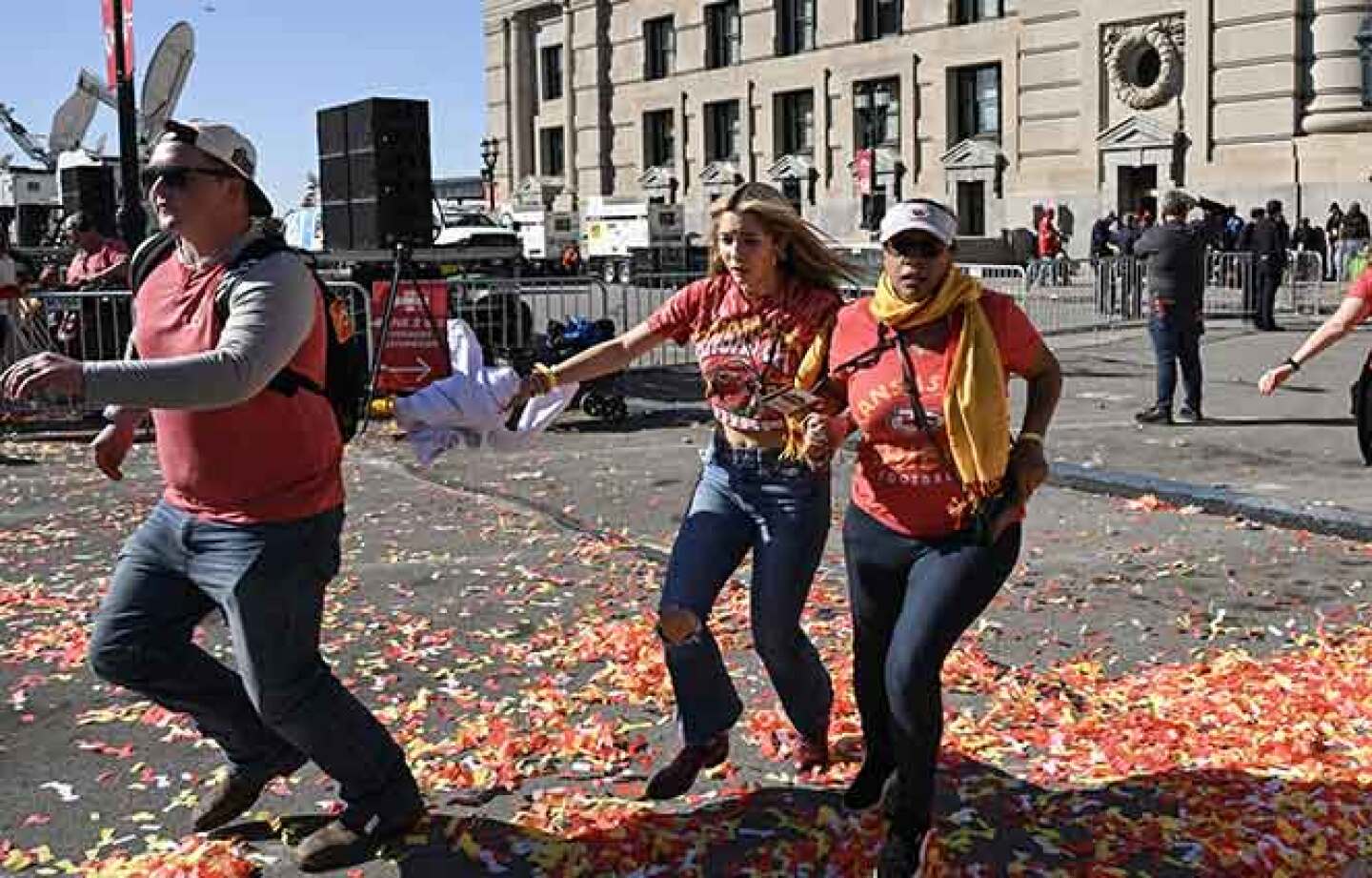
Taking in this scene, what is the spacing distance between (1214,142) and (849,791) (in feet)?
118

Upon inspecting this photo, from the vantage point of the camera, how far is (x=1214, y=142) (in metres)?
37.5

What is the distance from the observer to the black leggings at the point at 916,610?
4078mm

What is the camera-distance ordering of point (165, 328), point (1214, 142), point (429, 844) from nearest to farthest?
point (165, 328)
point (429, 844)
point (1214, 142)

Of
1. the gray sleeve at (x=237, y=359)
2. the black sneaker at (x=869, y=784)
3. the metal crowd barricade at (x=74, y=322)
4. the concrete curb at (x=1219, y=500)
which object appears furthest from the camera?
the metal crowd barricade at (x=74, y=322)

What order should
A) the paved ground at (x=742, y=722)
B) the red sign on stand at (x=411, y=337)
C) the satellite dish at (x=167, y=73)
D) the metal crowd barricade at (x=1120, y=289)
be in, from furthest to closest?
the metal crowd barricade at (x=1120, y=289) < the satellite dish at (x=167, y=73) < the red sign on stand at (x=411, y=337) < the paved ground at (x=742, y=722)

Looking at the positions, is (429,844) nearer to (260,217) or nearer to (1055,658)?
(260,217)

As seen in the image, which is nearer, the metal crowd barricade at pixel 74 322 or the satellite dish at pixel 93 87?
the metal crowd barricade at pixel 74 322

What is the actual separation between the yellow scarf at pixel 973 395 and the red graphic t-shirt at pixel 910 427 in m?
0.05

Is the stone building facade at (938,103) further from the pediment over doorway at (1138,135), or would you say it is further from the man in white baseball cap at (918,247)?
the man in white baseball cap at (918,247)

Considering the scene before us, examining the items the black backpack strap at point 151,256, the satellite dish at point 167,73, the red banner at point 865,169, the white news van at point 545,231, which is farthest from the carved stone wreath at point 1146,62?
the black backpack strap at point 151,256

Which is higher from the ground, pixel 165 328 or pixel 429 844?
pixel 165 328

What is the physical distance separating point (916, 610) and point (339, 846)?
1712mm

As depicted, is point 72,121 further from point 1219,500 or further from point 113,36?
point 1219,500

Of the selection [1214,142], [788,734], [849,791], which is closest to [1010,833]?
[849,791]
